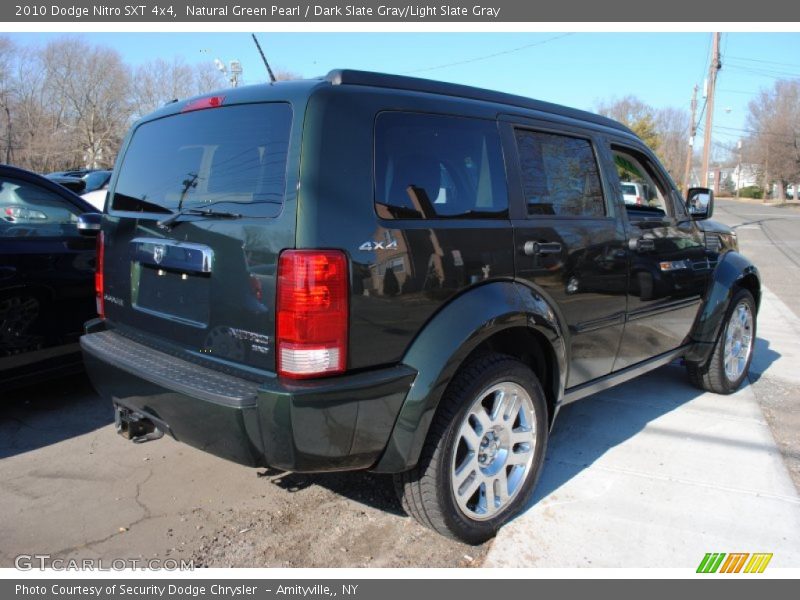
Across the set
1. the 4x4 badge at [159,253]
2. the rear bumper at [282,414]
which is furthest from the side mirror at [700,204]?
the 4x4 badge at [159,253]

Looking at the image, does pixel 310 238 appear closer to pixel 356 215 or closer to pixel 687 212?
pixel 356 215

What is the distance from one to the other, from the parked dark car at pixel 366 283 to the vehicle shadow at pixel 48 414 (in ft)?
4.24

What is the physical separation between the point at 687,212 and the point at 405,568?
126 inches

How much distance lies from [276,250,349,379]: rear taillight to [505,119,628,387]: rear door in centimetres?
100

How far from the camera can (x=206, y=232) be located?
2330 millimetres

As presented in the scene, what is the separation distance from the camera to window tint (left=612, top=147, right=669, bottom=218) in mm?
3863

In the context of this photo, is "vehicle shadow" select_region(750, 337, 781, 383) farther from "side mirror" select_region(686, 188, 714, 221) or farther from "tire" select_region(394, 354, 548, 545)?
"tire" select_region(394, 354, 548, 545)

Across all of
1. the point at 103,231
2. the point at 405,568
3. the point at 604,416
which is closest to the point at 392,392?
the point at 405,568

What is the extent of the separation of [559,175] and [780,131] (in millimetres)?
68921

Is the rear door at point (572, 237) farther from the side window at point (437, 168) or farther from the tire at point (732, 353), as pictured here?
the tire at point (732, 353)

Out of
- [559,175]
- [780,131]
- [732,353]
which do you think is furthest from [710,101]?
[780,131]

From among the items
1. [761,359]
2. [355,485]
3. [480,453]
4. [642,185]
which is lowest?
[355,485]

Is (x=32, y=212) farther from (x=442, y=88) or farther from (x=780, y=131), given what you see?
(x=780, y=131)

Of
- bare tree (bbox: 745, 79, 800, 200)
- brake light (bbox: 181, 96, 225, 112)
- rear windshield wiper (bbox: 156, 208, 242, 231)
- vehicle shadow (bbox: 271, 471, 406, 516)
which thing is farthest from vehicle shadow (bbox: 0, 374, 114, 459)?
bare tree (bbox: 745, 79, 800, 200)
